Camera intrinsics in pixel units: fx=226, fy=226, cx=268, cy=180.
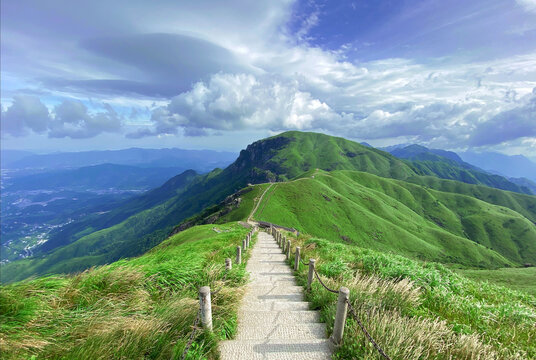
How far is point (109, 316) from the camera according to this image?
530 centimetres

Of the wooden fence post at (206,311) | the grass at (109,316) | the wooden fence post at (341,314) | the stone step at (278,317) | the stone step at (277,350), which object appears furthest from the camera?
the stone step at (278,317)

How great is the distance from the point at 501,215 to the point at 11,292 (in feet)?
791

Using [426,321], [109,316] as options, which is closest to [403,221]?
[426,321]

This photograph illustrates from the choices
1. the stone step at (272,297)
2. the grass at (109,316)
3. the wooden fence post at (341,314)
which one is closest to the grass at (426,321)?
the wooden fence post at (341,314)

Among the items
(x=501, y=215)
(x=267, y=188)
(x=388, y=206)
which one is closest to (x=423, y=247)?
(x=388, y=206)

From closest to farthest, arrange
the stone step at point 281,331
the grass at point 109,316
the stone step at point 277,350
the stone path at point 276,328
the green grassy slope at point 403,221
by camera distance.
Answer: the grass at point 109,316, the stone step at point 277,350, the stone path at point 276,328, the stone step at point 281,331, the green grassy slope at point 403,221

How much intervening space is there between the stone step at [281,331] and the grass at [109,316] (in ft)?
1.17

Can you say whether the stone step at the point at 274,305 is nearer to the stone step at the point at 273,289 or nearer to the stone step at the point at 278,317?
the stone step at the point at 278,317

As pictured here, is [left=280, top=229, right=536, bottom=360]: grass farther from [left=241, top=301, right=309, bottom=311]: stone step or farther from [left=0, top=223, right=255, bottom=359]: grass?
[left=0, top=223, right=255, bottom=359]: grass

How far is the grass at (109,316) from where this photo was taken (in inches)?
171

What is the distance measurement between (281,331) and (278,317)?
71cm

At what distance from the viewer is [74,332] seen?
15.7 ft

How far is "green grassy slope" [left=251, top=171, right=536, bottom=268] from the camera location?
10562 centimetres

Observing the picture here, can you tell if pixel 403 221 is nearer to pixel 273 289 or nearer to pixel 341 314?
pixel 273 289
